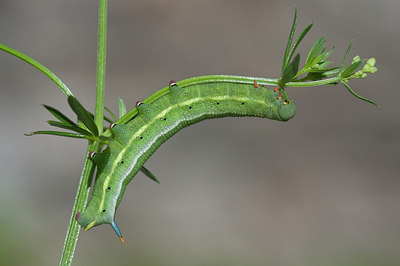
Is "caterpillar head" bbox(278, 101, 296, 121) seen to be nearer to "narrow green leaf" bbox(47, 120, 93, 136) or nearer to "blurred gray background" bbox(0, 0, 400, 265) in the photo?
"narrow green leaf" bbox(47, 120, 93, 136)

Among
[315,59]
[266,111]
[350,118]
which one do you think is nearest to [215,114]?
[266,111]

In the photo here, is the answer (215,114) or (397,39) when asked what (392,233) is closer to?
(397,39)

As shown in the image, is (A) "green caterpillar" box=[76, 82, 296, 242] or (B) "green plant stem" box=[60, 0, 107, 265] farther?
(A) "green caterpillar" box=[76, 82, 296, 242]

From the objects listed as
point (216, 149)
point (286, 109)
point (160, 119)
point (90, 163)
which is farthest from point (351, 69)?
point (216, 149)

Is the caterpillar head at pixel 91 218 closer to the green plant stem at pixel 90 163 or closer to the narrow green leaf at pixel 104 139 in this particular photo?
the green plant stem at pixel 90 163

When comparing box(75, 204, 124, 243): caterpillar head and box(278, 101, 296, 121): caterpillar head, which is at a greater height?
box(278, 101, 296, 121): caterpillar head

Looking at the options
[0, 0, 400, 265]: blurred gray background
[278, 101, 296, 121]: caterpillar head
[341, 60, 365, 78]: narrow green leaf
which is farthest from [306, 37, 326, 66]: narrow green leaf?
[0, 0, 400, 265]: blurred gray background
